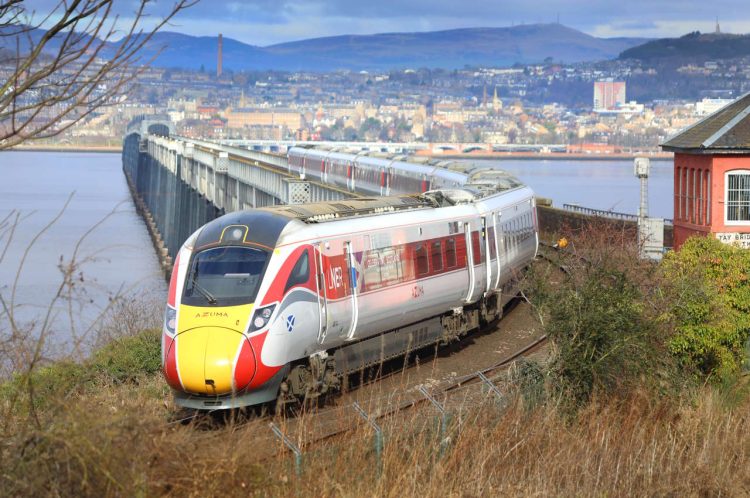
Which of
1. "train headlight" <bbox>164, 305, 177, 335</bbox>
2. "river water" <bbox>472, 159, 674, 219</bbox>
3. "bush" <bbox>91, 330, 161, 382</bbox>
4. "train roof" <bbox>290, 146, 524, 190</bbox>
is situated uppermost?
"train roof" <bbox>290, 146, 524, 190</bbox>

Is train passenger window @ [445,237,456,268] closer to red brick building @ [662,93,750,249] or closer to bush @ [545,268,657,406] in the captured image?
bush @ [545,268,657,406]

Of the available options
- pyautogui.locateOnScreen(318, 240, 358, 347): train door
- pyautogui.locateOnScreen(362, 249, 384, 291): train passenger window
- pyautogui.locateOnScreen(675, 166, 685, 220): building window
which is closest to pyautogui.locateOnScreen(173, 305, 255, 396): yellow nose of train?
pyautogui.locateOnScreen(318, 240, 358, 347): train door

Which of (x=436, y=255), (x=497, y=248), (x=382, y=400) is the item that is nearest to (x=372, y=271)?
(x=382, y=400)

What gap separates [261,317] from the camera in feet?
45.0

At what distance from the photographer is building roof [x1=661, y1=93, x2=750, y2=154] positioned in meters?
28.2

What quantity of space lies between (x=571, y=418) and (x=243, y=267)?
168 inches

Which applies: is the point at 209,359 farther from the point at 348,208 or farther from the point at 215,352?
the point at 348,208

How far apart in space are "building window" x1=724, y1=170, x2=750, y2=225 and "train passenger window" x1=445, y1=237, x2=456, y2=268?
11.6 meters

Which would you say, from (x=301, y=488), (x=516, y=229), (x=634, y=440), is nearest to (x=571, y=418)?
(x=634, y=440)

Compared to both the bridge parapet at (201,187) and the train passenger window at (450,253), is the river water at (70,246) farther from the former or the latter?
the train passenger window at (450,253)

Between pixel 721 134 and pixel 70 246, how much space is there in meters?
52.9

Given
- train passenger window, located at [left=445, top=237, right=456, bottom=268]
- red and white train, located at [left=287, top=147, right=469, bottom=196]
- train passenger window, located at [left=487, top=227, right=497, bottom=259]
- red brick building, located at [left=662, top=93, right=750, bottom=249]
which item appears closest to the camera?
train passenger window, located at [left=445, top=237, right=456, bottom=268]

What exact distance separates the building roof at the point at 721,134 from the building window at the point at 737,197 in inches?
29.3

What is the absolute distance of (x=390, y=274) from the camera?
1697 cm
